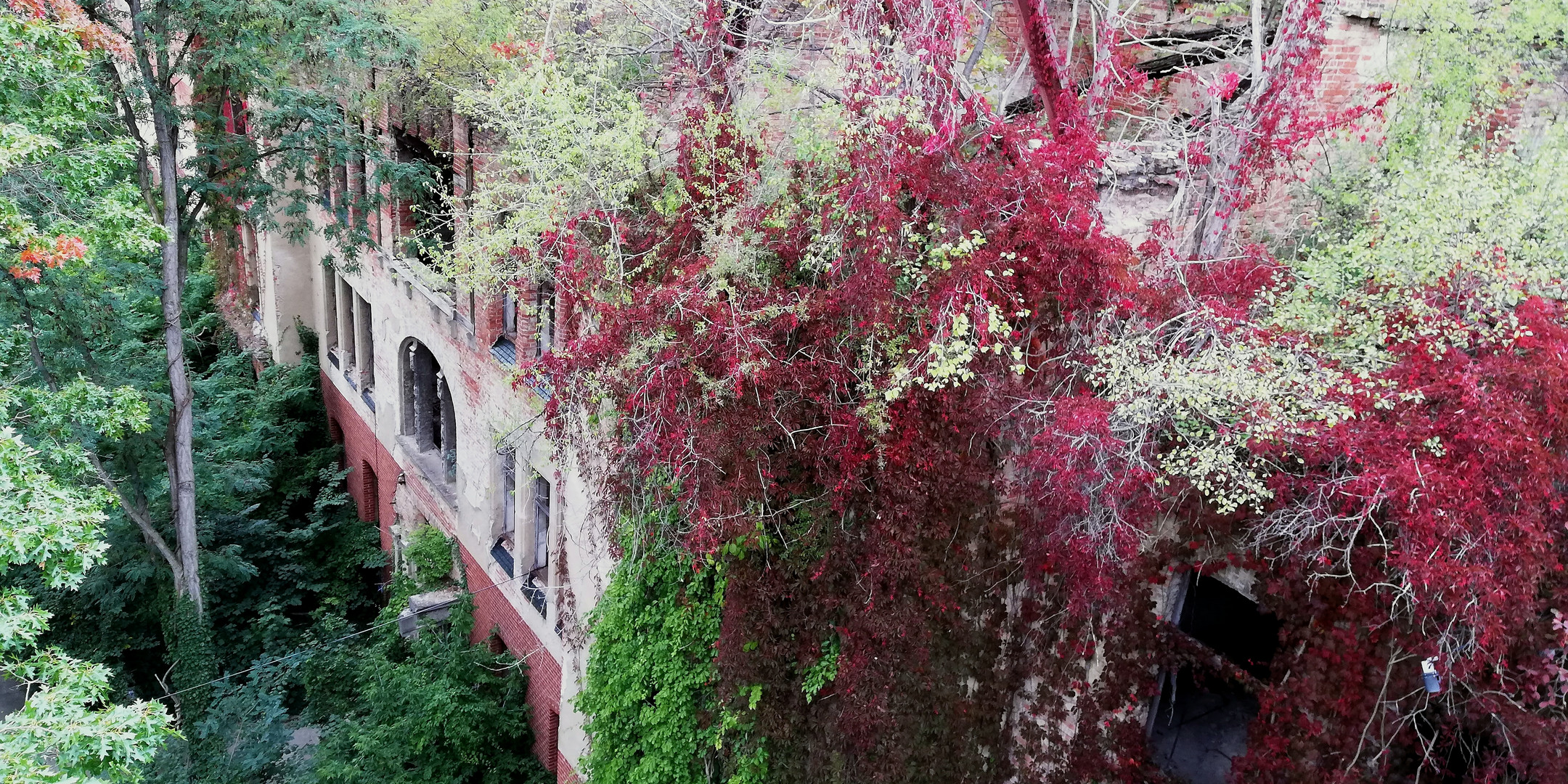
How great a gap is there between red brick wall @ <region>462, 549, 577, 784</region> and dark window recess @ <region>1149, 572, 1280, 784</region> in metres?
7.09

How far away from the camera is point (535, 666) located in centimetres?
1333

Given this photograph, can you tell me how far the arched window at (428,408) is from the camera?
16.5 metres

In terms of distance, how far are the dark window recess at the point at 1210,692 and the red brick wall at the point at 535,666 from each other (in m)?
7.09

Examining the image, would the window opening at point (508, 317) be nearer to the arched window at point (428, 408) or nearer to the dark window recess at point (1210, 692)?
the arched window at point (428, 408)

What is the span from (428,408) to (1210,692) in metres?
13.7

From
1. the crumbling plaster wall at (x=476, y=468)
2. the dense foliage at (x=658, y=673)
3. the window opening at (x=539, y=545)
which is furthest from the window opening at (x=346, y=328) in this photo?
the dense foliage at (x=658, y=673)

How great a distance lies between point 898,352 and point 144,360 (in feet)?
Answer: 47.1

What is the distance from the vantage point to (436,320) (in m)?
15.2

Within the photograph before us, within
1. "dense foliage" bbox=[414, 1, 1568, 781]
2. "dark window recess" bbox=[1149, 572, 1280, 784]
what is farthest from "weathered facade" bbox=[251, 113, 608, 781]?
"dark window recess" bbox=[1149, 572, 1280, 784]

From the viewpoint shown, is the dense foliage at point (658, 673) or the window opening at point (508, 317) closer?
the dense foliage at point (658, 673)

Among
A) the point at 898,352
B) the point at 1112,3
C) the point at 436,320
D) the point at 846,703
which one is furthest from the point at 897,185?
the point at 436,320

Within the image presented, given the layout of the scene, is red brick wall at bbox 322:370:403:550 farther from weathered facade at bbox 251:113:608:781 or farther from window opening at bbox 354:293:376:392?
window opening at bbox 354:293:376:392

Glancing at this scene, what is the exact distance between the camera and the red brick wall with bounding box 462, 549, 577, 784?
13.0 meters

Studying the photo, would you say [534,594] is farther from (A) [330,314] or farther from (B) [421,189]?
(A) [330,314]
